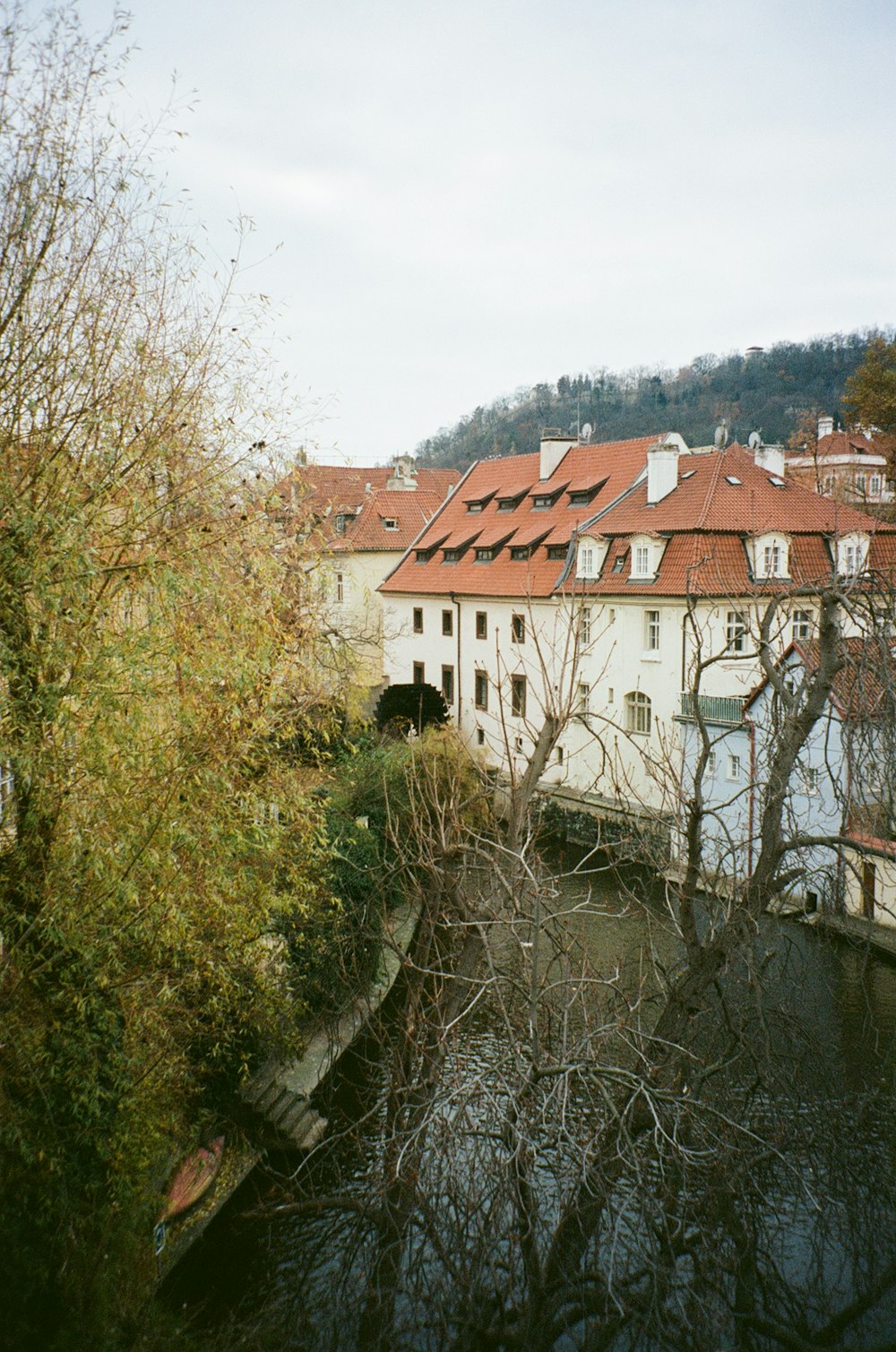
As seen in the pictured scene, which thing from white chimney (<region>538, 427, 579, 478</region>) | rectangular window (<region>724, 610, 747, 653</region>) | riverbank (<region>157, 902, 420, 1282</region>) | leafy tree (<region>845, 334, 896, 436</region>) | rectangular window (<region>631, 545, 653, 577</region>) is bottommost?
riverbank (<region>157, 902, 420, 1282</region>)

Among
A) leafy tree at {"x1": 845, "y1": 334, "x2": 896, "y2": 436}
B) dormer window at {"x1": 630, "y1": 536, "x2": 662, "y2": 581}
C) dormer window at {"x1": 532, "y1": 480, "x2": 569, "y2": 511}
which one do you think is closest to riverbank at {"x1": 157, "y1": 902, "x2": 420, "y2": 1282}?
dormer window at {"x1": 630, "y1": 536, "x2": 662, "y2": 581}

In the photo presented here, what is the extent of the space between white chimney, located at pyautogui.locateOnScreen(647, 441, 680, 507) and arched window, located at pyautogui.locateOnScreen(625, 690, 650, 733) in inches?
173

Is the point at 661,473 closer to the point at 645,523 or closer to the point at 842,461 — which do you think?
the point at 645,523

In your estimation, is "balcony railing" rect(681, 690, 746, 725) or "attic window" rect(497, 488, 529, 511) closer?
"balcony railing" rect(681, 690, 746, 725)

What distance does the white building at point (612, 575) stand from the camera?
65.0ft

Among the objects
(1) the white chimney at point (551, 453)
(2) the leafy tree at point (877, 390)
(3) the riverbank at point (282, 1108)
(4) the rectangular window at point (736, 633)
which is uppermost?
(2) the leafy tree at point (877, 390)

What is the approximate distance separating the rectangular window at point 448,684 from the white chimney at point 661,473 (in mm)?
7982

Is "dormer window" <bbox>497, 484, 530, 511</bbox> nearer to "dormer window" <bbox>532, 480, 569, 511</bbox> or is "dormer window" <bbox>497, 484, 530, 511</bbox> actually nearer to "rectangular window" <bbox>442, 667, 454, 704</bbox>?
"dormer window" <bbox>532, 480, 569, 511</bbox>

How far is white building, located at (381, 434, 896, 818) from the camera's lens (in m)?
19.8

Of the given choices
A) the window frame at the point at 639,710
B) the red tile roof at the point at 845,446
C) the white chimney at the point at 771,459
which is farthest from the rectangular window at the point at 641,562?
the red tile roof at the point at 845,446

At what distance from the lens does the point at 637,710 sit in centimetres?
2169

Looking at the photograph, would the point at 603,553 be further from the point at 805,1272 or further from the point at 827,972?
the point at 805,1272

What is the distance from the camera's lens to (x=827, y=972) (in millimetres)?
13695

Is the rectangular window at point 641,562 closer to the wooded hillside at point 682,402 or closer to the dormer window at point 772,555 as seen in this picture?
the dormer window at point 772,555
